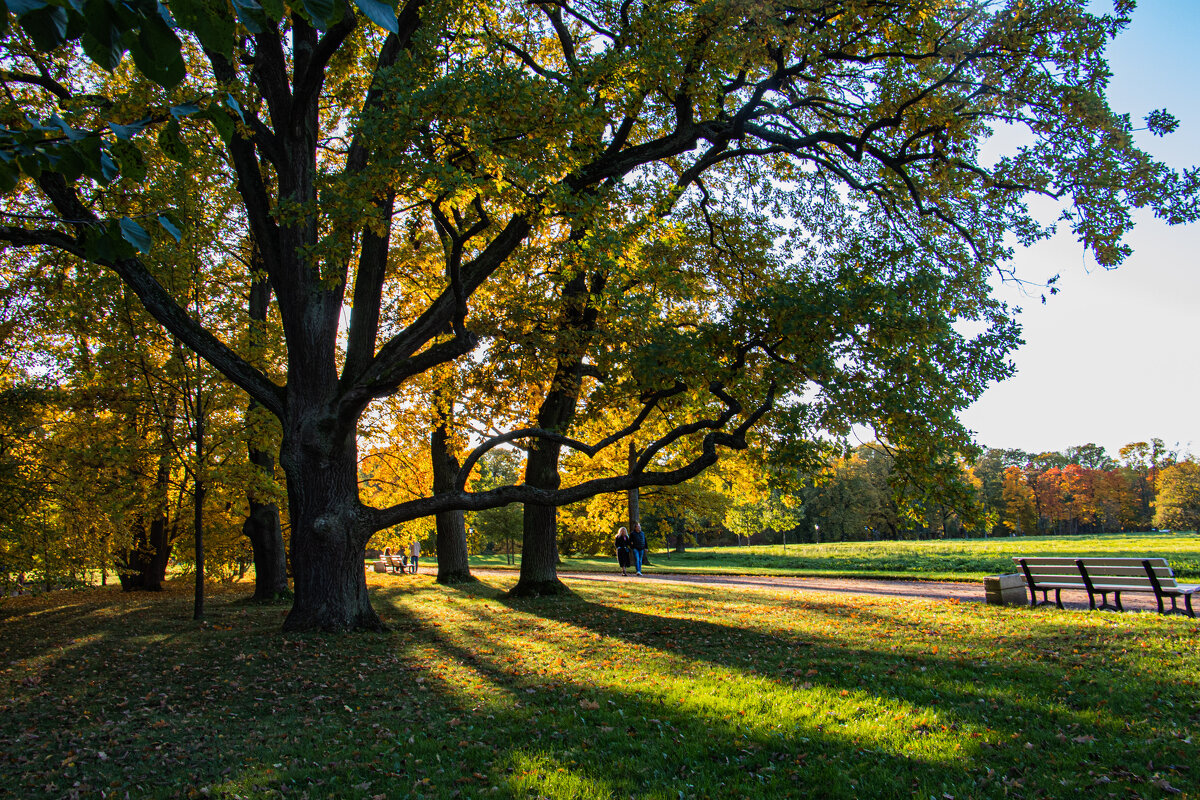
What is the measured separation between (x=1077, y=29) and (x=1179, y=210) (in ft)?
9.93

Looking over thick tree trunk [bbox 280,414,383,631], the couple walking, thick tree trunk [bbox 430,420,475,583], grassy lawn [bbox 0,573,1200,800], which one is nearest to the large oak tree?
thick tree trunk [bbox 280,414,383,631]

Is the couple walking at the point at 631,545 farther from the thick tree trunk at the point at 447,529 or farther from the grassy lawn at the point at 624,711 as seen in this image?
the grassy lawn at the point at 624,711

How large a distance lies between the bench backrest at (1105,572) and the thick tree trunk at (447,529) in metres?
14.8

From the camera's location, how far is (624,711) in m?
5.91

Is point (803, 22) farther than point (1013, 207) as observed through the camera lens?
No

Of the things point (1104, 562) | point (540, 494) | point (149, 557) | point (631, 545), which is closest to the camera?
point (540, 494)

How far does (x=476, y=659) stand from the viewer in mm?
8617

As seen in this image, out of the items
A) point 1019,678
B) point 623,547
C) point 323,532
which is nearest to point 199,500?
point 323,532

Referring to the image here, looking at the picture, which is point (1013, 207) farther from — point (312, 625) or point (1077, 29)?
point (312, 625)

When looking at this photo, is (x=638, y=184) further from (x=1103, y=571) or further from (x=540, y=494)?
(x=1103, y=571)

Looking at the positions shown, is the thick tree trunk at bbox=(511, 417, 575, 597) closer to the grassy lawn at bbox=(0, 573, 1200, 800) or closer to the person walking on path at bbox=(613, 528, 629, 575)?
A: the grassy lawn at bbox=(0, 573, 1200, 800)

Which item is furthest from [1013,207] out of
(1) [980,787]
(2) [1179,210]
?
(1) [980,787]

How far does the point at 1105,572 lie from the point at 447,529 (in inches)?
637

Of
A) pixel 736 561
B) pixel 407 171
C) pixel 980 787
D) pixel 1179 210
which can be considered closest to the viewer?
pixel 980 787
